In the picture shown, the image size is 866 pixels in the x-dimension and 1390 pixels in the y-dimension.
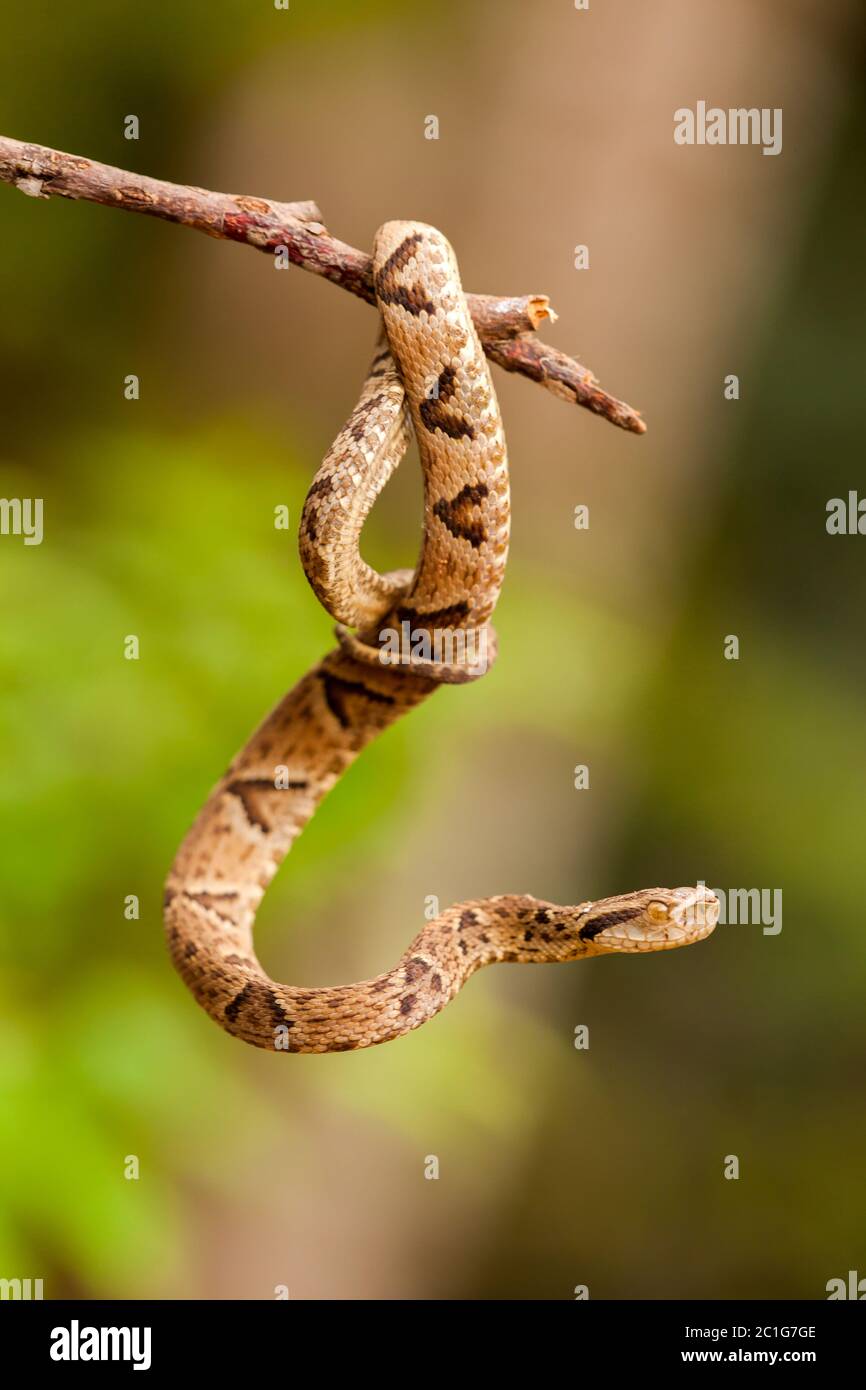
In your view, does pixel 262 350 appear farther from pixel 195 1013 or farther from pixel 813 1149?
pixel 813 1149

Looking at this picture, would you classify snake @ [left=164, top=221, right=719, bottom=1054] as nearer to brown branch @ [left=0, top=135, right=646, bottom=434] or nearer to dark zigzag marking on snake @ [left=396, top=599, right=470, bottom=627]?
dark zigzag marking on snake @ [left=396, top=599, right=470, bottom=627]

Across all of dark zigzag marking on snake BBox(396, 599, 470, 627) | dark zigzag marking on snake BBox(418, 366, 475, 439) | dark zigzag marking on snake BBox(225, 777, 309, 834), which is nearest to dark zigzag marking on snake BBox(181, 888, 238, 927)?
dark zigzag marking on snake BBox(225, 777, 309, 834)

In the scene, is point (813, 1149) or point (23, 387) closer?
point (23, 387)

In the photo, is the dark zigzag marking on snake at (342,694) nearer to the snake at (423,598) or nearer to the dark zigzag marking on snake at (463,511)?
the snake at (423,598)

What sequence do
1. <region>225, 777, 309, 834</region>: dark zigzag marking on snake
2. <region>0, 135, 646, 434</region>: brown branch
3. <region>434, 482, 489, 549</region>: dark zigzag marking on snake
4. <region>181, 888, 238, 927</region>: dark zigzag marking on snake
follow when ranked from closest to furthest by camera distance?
<region>0, 135, 646, 434</region>: brown branch → <region>434, 482, 489, 549</region>: dark zigzag marking on snake → <region>181, 888, 238, 927</region>: dark zigzag marking on snake → <region>225, 777, 309, 834</region>: dark zigzag marking on snake

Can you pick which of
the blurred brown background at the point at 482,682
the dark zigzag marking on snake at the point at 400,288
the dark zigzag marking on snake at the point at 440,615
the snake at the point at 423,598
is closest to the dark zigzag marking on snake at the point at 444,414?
the snake at the point at 423,598

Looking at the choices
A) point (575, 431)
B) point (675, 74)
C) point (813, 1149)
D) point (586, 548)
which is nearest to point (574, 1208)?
point (813, 1149)
